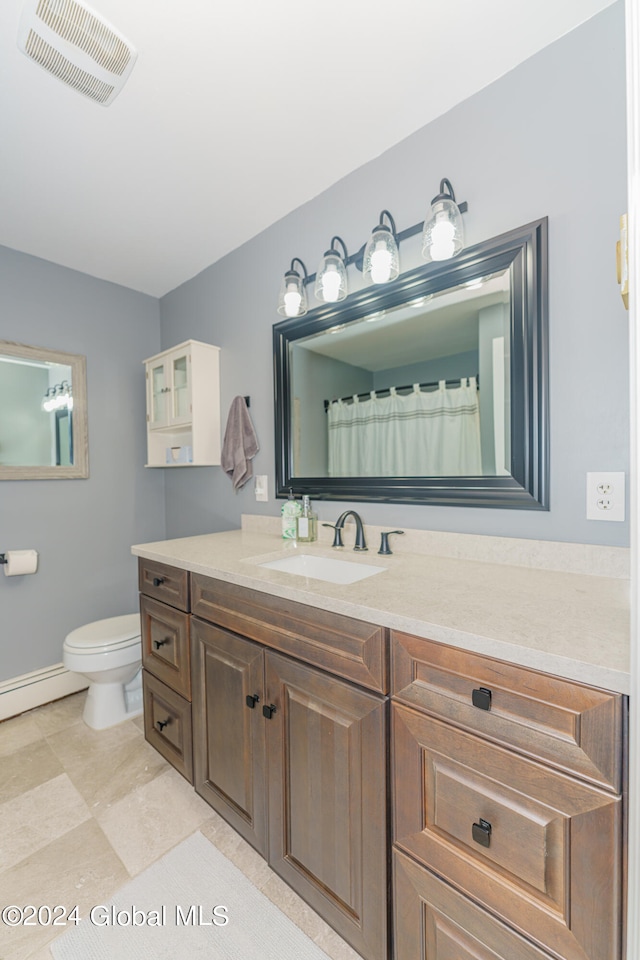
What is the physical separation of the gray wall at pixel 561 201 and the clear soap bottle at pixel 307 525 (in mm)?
323

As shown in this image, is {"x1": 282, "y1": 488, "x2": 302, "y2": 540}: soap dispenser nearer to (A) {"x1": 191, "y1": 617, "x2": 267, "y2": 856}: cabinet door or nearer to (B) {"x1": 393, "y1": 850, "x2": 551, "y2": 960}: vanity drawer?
(A) {"x1": 191, "y1": 617, "x2": 267, "y2": 856}: cabinet door

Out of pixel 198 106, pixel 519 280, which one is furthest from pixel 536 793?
pixel 198 106

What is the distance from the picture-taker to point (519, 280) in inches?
47.4

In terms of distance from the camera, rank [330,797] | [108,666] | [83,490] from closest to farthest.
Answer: [330,797] < [108,666] < [83,490]

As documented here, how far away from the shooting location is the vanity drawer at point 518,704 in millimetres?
611

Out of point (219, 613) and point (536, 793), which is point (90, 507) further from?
point (536, 793)

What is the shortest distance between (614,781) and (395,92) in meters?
1.84

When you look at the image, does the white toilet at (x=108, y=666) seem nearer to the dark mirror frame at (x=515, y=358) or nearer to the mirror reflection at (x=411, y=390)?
the mirror reflection at (x=411, y=390)

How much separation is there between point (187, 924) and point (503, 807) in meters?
1.02

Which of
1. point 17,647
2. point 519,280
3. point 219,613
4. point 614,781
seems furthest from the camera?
point 17,647

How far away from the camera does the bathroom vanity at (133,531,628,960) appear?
0.64m

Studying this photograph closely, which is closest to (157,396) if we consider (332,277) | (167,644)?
(332,277)

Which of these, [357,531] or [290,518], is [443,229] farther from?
[290,518]

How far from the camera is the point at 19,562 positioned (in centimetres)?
209
